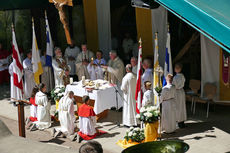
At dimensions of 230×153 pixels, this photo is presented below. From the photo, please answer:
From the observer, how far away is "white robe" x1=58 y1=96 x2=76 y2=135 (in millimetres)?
10773

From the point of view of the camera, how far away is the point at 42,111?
11414mm

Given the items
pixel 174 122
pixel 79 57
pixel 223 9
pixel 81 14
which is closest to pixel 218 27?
pixel 223 9

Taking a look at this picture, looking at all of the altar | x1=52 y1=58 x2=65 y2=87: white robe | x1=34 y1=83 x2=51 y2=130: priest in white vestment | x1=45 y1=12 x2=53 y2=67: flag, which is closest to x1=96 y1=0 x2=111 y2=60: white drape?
x1=45 y1=12 x2=53 y2=67: flag

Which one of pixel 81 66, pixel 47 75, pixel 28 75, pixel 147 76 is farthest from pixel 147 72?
pixel 28 75

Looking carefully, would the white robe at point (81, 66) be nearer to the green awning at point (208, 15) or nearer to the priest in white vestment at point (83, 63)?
the priest in white vestment at point (83, 63)

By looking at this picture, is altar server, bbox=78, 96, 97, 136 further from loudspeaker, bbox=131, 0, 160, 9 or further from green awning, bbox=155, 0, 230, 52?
green awning, bbox=155, 0, 230, 52

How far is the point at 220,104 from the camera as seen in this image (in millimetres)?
12938

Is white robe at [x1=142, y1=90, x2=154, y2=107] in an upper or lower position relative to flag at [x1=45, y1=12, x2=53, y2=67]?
lower

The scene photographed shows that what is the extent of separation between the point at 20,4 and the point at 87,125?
7.97 metres

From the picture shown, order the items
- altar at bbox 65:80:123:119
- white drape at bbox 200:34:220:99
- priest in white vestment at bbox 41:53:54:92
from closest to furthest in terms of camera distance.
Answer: altar at bbox 65:80:123:119
white drape at bbox 200:34:220:99
priest in white vestment at bbox 41:53:54:92

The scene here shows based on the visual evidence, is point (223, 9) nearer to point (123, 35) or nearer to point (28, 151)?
point (28, 151)

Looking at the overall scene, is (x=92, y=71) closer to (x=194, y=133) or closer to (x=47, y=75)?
(x=47, y=75)

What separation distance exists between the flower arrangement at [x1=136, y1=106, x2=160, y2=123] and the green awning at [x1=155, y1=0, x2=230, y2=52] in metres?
2.63

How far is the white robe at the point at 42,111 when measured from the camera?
1134 centimetres
